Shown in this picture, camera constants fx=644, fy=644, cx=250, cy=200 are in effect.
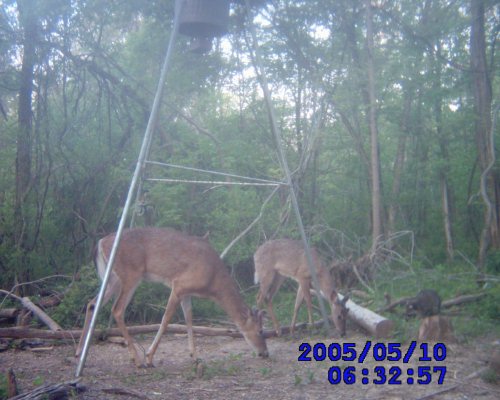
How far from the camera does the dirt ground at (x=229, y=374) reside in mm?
6027

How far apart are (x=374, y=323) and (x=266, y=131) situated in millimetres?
7306

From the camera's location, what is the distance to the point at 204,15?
25.7 feet

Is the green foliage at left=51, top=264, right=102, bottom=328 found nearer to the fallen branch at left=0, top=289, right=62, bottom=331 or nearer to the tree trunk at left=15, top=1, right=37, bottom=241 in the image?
the fallen branch at left=0, top=289, right=62, bottom=331

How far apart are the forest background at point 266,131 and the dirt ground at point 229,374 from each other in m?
2.25

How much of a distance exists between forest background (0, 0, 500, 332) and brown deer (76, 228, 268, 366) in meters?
1.14

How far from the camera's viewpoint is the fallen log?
334 inches

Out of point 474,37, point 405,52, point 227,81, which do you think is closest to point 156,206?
point 227,81

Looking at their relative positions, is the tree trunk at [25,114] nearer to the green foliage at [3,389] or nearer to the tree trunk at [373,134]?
the green foliage at [3,389]

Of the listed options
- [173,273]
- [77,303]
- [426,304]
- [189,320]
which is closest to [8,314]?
[77,303]

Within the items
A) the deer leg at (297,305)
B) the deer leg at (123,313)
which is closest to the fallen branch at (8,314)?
the deer leg at (123,313)

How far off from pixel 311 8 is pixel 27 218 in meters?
7.51

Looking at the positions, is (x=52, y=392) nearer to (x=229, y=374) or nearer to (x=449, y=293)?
(x=229, y=374)

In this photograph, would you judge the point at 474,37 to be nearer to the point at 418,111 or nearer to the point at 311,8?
the point at 418,111

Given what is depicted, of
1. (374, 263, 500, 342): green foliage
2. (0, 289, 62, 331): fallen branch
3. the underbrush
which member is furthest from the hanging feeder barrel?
(374, 263, 500, 342): green foliage
